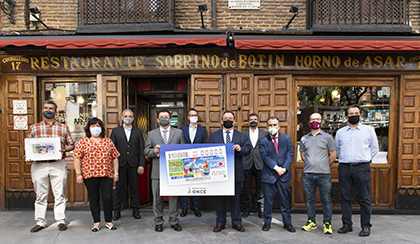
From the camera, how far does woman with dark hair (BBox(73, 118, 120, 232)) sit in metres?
4.99

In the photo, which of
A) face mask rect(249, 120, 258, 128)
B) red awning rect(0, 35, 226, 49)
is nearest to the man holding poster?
red awning rect(0, 35, 226, 49)

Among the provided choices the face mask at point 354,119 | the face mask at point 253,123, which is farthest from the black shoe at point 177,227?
the face mask at point 354,119

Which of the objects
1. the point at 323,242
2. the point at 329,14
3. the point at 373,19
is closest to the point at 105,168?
the point at 323,242

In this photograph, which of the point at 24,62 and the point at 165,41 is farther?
the point at 24,62

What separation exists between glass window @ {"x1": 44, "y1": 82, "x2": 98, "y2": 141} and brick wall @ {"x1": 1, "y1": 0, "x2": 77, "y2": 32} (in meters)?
1.54

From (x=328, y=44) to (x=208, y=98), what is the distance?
9.34 feet

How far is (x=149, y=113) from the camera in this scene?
327 inches

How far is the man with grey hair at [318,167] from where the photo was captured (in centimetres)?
518

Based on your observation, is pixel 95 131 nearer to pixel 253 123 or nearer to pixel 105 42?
pixel 105 42

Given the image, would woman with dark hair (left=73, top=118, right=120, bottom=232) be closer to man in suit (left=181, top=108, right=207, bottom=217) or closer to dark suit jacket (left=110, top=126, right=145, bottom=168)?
dark suit jacket (left=110, top=126, right=145, bottom=168)

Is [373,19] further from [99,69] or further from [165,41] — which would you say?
[99,69]

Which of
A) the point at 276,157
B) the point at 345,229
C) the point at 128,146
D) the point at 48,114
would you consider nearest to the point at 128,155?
the point at 128,146

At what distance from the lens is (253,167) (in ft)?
20.6

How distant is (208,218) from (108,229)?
2.01 m
